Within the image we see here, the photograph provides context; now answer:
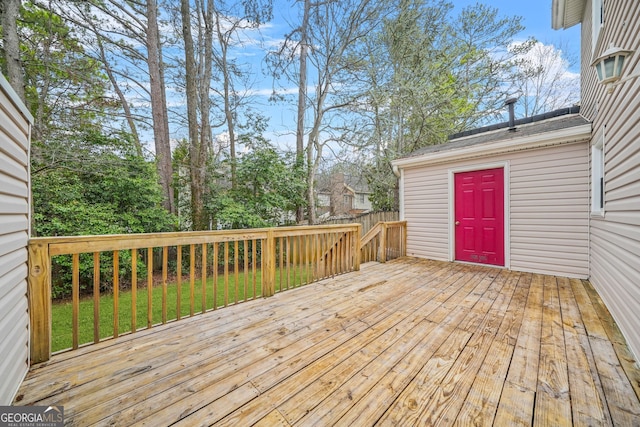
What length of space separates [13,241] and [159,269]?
5.75 metres

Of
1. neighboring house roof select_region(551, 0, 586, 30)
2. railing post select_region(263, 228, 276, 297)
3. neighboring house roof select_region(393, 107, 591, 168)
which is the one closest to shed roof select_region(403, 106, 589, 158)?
neighboring house roof select_region(393, 107, 591, 168)

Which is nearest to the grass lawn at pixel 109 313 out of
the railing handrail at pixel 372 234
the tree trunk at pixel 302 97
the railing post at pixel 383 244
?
the railing handrail at pixel 372 234

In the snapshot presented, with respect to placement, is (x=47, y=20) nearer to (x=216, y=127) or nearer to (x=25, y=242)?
(x=216, y=127)

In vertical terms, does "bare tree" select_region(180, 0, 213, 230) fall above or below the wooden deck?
above

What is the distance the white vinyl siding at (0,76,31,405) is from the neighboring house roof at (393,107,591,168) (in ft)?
18.5

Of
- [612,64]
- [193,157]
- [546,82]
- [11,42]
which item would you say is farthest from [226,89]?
[546,82]

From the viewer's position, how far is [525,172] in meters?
4.35

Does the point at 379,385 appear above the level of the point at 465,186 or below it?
below

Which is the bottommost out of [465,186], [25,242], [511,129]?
[25,242]

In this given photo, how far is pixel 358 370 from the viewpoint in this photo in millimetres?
1693

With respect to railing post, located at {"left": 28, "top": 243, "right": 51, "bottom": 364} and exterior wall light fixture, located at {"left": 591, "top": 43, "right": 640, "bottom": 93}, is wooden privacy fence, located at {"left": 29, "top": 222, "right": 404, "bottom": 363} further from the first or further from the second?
exterior wall light fixture, located at {"left": 591, "top": 43, "right": 640, "bottom": 93}

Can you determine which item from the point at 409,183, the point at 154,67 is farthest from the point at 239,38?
the point at 409,183

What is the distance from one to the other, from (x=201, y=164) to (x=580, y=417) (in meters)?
7.28

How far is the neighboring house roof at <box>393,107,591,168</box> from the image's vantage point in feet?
12.7
